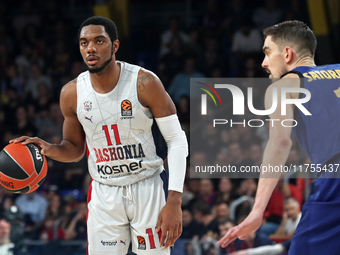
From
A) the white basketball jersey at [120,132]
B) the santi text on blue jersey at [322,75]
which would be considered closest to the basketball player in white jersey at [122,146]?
the white basketball jersey at [120,132]

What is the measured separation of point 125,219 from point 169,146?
591 mm

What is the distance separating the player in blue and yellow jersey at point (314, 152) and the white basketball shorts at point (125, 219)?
29.7 inches

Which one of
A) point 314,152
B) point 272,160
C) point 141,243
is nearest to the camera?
point 272,160

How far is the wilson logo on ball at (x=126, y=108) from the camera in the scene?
3238 millimetres

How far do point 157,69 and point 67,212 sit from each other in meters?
4.07

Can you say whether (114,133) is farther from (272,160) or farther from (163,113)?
(272,160)

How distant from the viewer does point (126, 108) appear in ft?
10.6

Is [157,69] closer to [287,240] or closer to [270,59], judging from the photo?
[287,240]

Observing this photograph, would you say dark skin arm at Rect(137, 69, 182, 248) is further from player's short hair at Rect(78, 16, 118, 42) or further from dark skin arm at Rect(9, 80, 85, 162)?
dark skin arm at Rect(9, 80, 85, 162)

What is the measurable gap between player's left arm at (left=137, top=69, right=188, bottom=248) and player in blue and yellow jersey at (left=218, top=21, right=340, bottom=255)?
1.88 feet

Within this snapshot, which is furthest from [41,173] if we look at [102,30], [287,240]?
[287,240]

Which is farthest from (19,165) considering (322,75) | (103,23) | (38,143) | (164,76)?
(164,76)

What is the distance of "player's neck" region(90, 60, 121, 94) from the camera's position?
129 inches

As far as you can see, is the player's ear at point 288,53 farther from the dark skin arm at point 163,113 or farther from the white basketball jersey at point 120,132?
the white basketball jersey at point 120,132
